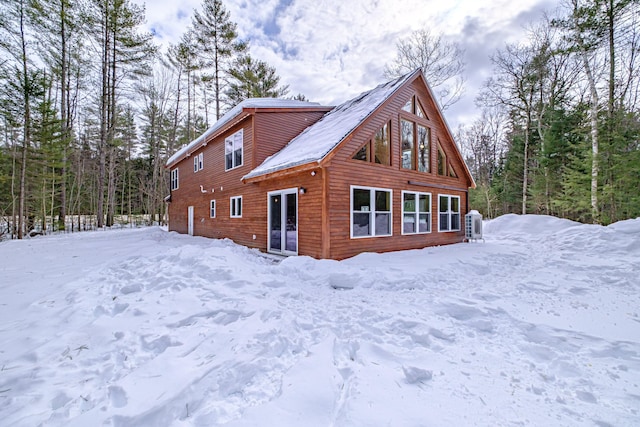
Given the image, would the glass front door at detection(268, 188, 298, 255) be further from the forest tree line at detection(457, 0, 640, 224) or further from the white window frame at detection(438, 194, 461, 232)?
the forest tree line at detection(457, 0, 640, 224)

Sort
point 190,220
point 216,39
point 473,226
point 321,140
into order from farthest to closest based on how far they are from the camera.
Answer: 1. point 216,39
2. point 190,220
3. point 473,226
4. point 321,140

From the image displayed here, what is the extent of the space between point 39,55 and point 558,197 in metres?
28.4

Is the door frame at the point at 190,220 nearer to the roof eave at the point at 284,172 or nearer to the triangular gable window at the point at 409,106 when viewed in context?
the roof eave at the point at 284,172

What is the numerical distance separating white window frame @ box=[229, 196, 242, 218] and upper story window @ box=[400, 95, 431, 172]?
621cm

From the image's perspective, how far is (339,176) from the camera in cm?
718

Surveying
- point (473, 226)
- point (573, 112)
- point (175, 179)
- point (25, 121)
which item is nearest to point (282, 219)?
point (473, 226)

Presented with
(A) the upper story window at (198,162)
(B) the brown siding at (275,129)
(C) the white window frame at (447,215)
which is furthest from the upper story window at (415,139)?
(A) the upper story window at (198,162)

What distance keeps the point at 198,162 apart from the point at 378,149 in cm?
971

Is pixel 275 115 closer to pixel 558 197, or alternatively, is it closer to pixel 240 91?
pixel 240 91

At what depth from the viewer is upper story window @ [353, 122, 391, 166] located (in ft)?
26.1

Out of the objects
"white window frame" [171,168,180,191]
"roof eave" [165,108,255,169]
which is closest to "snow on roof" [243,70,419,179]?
"roof eave" [165,108,255,169]

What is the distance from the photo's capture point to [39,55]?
1393cm

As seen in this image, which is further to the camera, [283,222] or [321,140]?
[283,222]

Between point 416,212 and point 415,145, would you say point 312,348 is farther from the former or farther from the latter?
point 415,145
